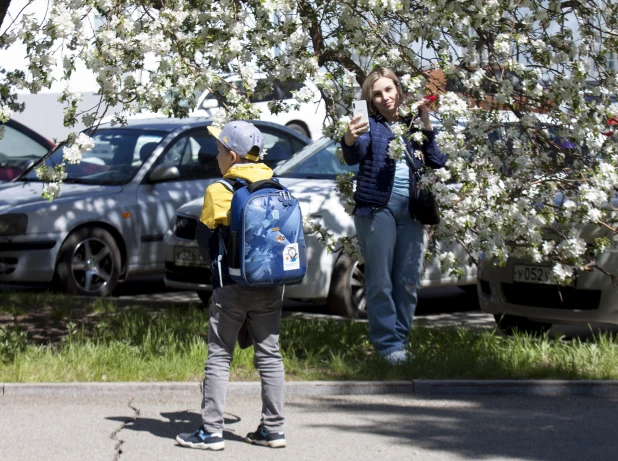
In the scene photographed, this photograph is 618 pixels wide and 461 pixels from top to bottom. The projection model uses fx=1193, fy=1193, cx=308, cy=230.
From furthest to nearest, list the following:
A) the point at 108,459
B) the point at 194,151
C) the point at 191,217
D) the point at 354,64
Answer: the point at 194,151
the point at 191,217
the point at 354,64
the point at 108,459

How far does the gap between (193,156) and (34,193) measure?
1.67m

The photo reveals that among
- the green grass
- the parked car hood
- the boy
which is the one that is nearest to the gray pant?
the boy

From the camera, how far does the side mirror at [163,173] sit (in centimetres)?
1155

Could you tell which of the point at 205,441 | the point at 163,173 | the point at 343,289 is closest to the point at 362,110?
the point at 205,441

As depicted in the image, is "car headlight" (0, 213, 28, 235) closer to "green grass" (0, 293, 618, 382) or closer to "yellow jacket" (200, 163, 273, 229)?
"green grass" (0, 293, 618, 382)

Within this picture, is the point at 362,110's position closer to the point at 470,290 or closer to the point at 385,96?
the point at 385,96

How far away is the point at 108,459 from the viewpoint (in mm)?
5656

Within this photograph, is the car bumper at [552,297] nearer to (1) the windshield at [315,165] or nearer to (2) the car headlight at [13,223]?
(1) the windshield at [315,165]

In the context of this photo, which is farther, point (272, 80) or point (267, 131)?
point (267, 131)

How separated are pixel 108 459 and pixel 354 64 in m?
3.42

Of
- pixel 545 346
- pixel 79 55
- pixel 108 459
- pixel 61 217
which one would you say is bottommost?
pixel 108 459

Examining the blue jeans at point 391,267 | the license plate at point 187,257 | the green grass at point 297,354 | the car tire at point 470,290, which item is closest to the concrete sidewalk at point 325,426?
the green grass at point 297,354

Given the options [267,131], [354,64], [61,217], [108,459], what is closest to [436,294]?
[267,131]

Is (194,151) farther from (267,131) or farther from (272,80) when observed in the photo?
(272,80)
